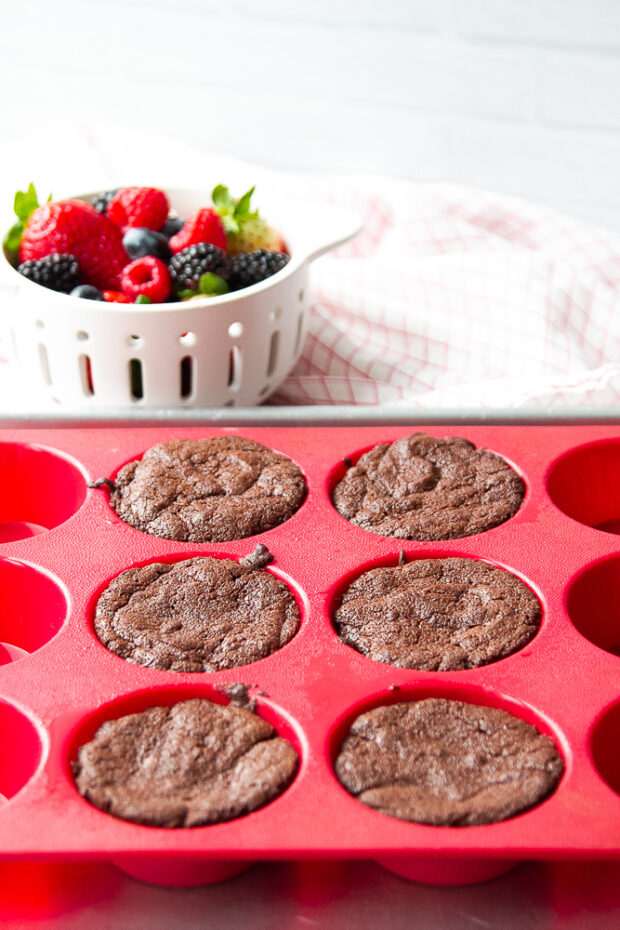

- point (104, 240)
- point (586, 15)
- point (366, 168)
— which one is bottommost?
point (366, 168)

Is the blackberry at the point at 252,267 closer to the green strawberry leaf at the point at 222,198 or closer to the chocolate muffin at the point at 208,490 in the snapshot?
the green strawberry leaf at the point at 222,198

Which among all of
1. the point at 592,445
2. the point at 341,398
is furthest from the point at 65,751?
the point at 341,398

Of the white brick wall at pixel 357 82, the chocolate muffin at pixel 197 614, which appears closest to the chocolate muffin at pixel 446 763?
the chocolate muffin at pixel 197 614

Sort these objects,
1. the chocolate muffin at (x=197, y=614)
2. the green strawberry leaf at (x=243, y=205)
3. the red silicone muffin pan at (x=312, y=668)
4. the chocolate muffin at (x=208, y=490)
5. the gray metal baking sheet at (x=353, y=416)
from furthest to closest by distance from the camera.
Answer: the green strawberry leaf at (x=243, y=205) < the gray metal baking sheet at (x=353, y=416) < the chocolate muffin at (x=208, y=490) < the chocolate muffin at (x=197, y=614) < the red silicone muffin pan at (x=312, y=668)

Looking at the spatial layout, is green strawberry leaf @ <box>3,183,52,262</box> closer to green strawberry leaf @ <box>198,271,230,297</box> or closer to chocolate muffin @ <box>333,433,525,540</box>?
green strawberry leaf @ <box>198,271,230,297</box>

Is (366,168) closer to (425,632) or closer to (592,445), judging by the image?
(592,445)

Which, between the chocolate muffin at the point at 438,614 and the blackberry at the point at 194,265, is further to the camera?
the blackberry at the point at 194,265

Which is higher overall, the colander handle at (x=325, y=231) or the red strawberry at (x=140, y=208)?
the red strawberry at (x=140, y=208)

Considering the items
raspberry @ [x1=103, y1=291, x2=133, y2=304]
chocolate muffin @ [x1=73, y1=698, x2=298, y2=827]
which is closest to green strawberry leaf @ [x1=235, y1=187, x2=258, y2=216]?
raspberry @ [x1=103, y1=291, x2=133, y2=304]
